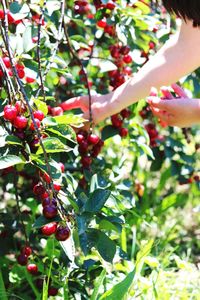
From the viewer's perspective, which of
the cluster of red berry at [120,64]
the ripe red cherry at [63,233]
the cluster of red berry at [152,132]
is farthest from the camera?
the cluster of red berry at [152,132]

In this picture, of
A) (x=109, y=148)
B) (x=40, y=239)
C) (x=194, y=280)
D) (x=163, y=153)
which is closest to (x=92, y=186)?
(x=40, y=239)

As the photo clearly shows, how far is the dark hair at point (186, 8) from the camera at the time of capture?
60.5 inches

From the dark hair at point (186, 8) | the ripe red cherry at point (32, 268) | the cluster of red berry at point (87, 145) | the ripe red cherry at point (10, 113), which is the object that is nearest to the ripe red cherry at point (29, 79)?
the cluster of red berry at point (87, 145)

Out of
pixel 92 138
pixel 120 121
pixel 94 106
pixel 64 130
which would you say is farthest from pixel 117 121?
pixel 64 130

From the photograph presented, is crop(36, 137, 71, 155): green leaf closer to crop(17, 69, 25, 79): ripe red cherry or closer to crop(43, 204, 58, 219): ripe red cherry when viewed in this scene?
crop(43, 204, 58, 219): ripe red cherry

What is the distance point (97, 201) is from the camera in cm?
136

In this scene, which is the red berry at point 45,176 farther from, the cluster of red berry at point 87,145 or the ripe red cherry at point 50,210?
the cluster of red berry at point 87,145

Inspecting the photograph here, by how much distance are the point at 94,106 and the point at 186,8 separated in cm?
38

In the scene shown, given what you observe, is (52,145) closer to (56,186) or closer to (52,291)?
(56,186)

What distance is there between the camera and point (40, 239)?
196cm

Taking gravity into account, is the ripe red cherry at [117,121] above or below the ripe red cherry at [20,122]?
below

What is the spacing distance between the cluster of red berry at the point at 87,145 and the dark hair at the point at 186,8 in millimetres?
407

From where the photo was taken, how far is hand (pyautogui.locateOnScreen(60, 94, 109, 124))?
1.70 m

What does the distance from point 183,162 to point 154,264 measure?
0.65 meters
